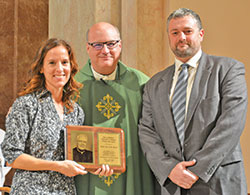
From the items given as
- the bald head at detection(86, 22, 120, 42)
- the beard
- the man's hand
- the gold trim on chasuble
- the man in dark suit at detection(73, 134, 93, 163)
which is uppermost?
the bald head at detection(86, 22, 120, 42)

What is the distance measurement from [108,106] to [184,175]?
1.07m

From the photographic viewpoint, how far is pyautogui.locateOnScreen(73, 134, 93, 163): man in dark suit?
134 inches

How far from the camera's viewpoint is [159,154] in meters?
3.74

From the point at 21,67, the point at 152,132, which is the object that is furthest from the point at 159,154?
the point at 21,67

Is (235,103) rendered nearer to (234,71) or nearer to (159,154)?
(234,71)

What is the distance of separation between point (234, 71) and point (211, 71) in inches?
7.5

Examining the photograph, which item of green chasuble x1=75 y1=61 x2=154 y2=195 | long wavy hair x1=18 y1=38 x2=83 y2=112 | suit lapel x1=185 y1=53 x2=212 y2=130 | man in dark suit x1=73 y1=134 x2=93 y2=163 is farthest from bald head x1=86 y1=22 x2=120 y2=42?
man in dark suit x1=73 y1=134 x2=93 y2=163

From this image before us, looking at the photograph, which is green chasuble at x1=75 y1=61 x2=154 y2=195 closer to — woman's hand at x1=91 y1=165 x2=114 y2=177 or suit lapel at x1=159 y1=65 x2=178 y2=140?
suit lapel at x1=159 y1=65 x2=178 y2=140

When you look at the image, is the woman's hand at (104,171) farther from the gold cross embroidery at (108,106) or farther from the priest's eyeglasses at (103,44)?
the priest's eyeglasses at (103,44)

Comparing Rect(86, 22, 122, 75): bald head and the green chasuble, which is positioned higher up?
Rect(86, 22, 122, 75): bald head

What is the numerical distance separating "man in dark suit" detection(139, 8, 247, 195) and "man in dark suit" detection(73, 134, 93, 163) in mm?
588

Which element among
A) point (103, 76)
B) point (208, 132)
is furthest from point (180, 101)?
point (103, 76)

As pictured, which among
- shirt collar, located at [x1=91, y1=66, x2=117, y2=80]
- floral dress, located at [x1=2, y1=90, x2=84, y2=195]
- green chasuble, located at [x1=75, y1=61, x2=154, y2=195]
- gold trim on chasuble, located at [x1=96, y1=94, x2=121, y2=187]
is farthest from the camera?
shirt collar, located at [x1=91, y1=66, x2=117, y2=80]

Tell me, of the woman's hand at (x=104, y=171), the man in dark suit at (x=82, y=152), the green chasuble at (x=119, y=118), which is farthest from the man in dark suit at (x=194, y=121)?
the man in dark suit at (x=82, y=152)
